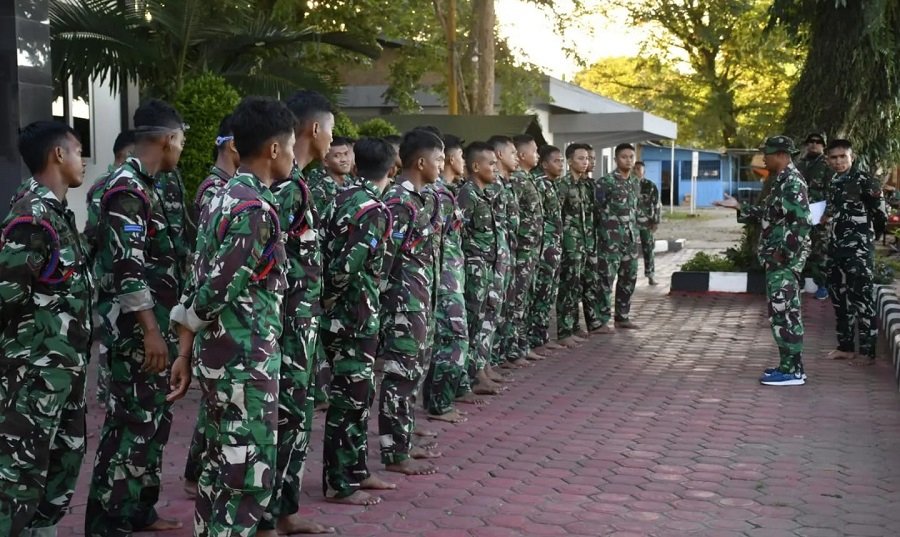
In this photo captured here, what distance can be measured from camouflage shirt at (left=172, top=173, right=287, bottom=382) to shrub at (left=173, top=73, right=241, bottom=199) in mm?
6075

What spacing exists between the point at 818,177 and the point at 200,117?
23.7 feet

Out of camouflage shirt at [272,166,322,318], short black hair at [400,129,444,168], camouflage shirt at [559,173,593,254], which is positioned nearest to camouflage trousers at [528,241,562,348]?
camouflage shirt at [559,173,593,254]

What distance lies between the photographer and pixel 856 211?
30.8 feet

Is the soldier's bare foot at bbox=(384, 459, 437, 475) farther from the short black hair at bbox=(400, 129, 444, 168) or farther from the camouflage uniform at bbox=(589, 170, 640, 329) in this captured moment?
the camouflage uniform at bbox=(589, 170, 640, 329)

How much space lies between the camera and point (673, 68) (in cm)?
3981

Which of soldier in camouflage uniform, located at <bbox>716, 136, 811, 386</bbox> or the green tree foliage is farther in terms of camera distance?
the green tree foliage

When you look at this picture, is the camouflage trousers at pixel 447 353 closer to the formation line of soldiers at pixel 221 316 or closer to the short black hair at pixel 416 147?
the formation line of soldiers at pixel 221 316

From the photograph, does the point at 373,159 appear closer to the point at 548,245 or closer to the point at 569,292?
the point at 548,245

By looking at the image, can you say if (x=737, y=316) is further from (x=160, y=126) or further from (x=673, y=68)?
(x=673, y=68)

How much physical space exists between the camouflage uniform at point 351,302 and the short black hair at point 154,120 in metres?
0.90

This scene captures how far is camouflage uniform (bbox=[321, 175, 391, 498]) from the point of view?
5.06 meters

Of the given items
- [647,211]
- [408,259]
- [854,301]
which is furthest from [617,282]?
[408,259]

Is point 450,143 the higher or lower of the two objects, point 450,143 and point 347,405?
the higher

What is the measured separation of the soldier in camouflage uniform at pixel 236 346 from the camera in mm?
3738
